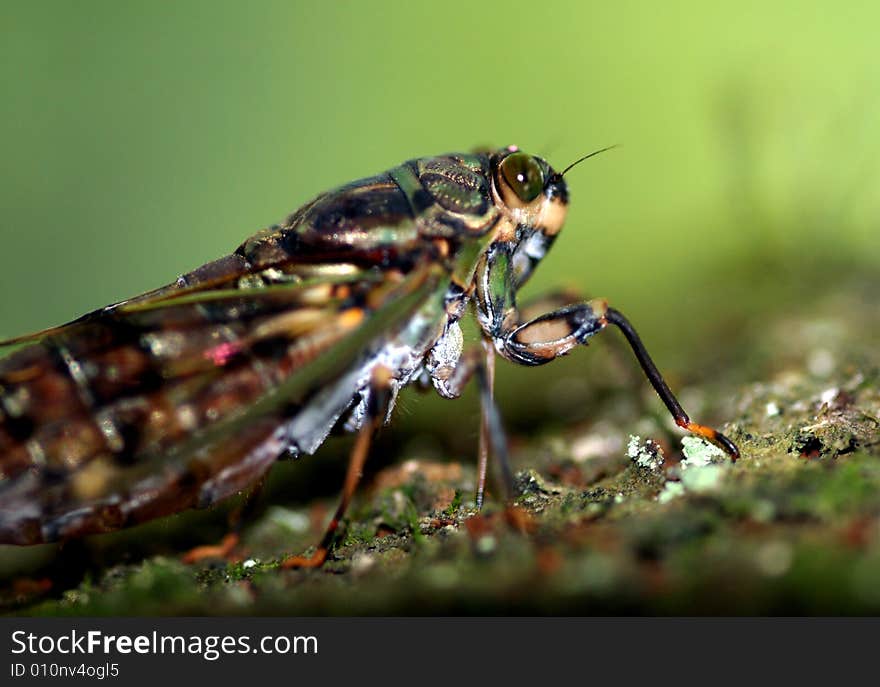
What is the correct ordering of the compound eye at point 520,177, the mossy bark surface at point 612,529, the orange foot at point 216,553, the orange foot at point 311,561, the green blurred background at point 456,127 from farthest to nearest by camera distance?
the green blurred background at point 456,127 → the compound eye at point 520,177 → the orange foot at point 216,553 → the orange foot at point 311,561 → the mossy bark surface at point 612,529

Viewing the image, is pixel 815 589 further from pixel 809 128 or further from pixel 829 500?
pixel 809 128

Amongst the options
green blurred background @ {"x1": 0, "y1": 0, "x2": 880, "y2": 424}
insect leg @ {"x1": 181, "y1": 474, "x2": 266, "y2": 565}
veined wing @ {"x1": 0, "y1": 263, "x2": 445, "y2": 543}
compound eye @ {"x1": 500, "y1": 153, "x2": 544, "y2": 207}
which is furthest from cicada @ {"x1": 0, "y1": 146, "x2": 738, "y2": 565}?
green blurred background @ {"x1": 0, "y1": 0, "x2": 880, "y2": 424}

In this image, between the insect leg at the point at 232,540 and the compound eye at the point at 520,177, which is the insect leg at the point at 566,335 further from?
the insect leg at the point at 232,540

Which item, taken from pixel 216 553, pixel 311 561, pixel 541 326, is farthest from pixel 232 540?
pixel 541 326

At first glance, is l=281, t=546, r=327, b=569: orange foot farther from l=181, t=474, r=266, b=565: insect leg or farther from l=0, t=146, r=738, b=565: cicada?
l=181, t=474, r=266, b=565: insect leg

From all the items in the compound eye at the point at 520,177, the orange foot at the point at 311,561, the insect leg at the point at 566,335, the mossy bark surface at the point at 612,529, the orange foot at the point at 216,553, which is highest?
the compound eye at the point at 520,177

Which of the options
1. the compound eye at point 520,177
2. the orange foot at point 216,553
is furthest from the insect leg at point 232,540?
the compound eye at point 520,177
